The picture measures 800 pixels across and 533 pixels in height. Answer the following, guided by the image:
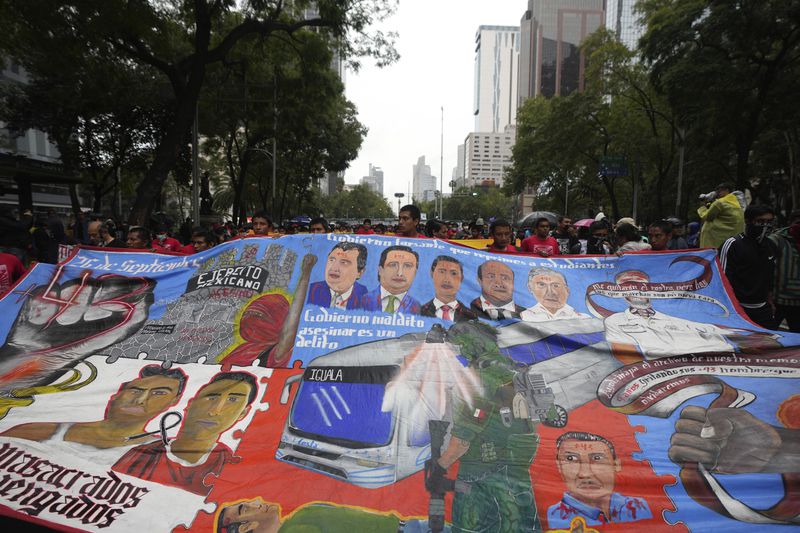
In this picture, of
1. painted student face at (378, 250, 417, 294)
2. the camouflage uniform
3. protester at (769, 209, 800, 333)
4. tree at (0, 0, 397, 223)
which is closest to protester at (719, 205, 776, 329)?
protester at (769, 209, 800, 333)

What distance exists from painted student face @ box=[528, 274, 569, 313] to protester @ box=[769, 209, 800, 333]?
2.29 meters

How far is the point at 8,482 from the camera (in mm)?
2588

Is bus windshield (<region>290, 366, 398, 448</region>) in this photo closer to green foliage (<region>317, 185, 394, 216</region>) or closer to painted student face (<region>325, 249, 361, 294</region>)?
painted student face (<region>325, 249, 361, 294</region>)

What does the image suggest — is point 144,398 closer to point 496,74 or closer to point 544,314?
point 544,314

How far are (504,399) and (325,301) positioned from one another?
1616 millimetres

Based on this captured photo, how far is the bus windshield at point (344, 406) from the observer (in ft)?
9.51

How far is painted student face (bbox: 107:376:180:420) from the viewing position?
306cm

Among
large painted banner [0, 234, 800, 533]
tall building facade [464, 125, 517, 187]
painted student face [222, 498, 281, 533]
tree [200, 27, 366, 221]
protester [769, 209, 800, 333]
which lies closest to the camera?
painted student face [222, 498, 281, 533]

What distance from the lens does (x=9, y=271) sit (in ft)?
14.9

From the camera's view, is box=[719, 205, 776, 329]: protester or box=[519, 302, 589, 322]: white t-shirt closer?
box=[519, 302, 589, 322]: white t-shirt

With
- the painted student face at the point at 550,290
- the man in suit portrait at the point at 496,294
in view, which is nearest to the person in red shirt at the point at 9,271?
the man in suit portrait at the point at 496,294

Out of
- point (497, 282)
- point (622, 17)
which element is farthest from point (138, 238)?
point (622, 17)

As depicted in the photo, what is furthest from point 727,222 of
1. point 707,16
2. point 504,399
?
point 707,16

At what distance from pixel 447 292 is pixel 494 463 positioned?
5.17ft
